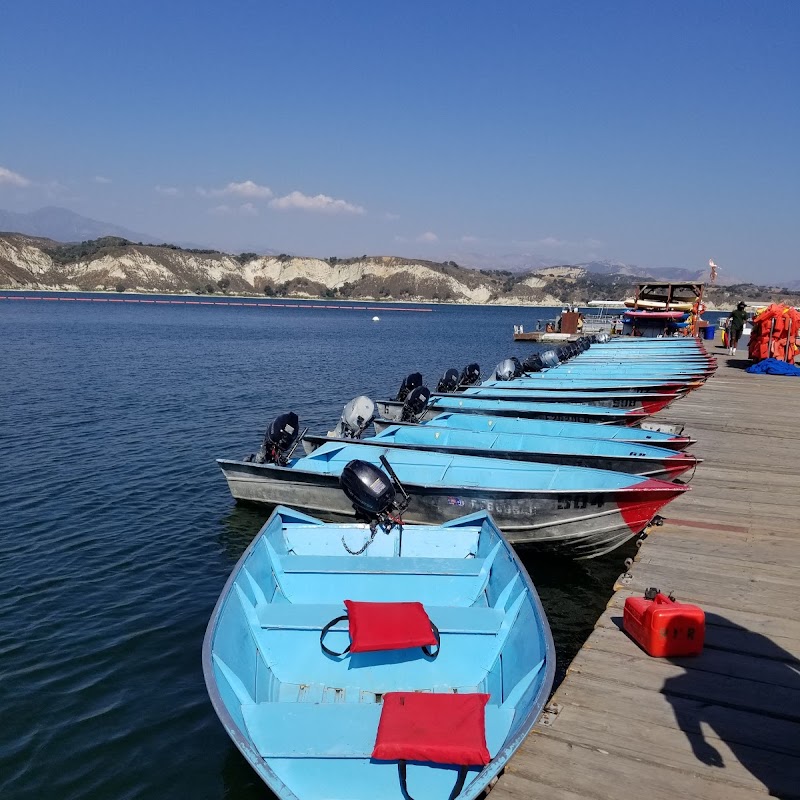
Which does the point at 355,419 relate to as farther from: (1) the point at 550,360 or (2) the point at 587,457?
(1) the point at 550,360

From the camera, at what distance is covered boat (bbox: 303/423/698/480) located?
13.0m

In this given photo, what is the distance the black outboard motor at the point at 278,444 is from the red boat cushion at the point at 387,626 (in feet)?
25.1

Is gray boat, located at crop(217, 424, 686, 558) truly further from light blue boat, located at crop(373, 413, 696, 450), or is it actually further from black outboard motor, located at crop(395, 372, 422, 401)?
black outboard motor, located at crop(395, 372, 422, 401)

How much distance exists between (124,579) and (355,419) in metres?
6.81

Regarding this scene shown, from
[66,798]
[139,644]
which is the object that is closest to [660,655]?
[66,798]

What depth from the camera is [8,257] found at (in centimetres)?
16800

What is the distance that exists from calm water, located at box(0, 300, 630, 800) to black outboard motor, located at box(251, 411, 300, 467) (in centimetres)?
136

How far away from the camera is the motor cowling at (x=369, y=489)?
9.98 meters

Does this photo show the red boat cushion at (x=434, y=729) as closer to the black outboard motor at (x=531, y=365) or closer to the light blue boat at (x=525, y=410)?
the light blue boat at (x=525, y=410)

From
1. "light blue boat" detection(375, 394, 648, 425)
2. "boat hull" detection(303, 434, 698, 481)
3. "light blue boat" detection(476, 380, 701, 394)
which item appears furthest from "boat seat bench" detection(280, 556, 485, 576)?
"light blue boat" detection(476, 380, 701, 394)

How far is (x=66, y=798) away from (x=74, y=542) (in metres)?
7.07

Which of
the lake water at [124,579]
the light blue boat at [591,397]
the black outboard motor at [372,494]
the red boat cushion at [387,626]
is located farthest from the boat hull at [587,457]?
the red boat cushion at [387,626]

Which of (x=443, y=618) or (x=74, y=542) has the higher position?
(x=443, y=618)

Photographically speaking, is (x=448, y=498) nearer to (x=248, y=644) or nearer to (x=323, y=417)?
(x=248, y=644)
